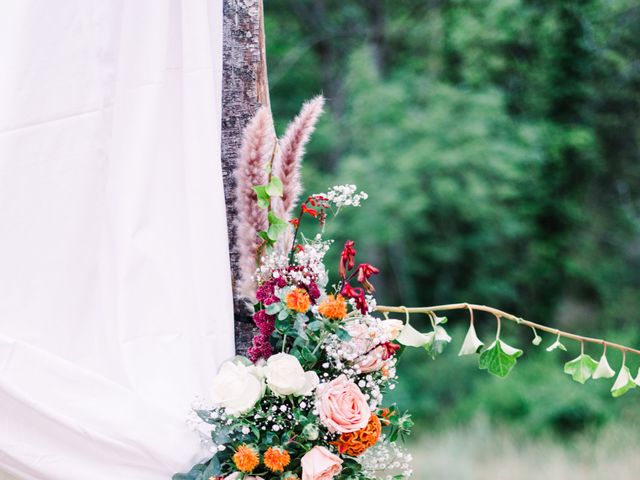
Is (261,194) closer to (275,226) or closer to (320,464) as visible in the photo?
(275,226)

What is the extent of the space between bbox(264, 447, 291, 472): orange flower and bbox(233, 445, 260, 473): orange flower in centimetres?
2

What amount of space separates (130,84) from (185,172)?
0.16m

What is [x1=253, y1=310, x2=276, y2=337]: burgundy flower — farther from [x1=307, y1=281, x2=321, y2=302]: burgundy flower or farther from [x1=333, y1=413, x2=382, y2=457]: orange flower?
[x1=333, y1=413, x2=382, y2=457]: orange flower

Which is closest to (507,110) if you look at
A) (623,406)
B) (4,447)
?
(623,406)

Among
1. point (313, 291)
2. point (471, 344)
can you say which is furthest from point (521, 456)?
point (313, 291)

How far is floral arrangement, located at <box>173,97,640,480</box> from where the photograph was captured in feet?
3.53

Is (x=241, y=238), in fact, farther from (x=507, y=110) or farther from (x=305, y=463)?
(x=507, y=110)

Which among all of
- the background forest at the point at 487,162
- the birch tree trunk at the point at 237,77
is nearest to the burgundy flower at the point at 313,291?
the birch tree trunk at the point at 237,77

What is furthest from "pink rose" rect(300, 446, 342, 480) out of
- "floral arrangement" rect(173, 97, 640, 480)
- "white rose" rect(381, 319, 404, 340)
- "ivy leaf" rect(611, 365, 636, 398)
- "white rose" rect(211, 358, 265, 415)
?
"ivy leaf" rect(611, 365, 636, 398)

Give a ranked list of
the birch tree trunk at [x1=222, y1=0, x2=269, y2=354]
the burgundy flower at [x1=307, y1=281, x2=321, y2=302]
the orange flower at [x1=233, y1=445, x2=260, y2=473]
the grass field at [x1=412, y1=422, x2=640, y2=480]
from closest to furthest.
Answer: the orange flower at [x1=233, y1=445, x2=260, y2=473]
the burgundy flower at [x1=307, y1=281, x2=321, y2=302]
the birch tree trunk at [x1=222, y1=0, x2=269, y2=354]
the grass field at [x1=412, y1=422, x2=640, y2=480]

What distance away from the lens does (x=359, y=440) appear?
111cm

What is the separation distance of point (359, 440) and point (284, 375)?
154mm

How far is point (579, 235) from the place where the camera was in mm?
6602

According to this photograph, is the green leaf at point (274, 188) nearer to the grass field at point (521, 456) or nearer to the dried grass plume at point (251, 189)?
the dried grass plume at point (251, 189)
